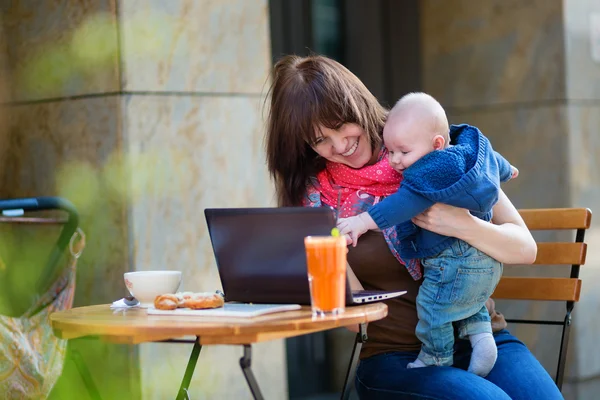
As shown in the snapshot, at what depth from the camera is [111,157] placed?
321cm

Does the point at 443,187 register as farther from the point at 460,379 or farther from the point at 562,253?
the point at 562,253

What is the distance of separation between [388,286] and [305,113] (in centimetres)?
48

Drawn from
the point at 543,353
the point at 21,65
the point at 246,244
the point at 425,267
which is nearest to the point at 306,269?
the point at 246,244

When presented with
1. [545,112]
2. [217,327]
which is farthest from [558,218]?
[545,112]

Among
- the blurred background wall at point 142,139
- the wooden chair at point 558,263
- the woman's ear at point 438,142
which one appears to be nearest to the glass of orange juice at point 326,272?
the woman's ear at point 438,142

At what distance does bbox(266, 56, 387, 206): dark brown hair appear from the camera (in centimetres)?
242

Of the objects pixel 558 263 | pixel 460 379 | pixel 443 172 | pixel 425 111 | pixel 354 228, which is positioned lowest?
pixel 460 379

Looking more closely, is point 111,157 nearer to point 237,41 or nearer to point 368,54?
point 237,41

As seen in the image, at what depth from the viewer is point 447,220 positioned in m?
2.27

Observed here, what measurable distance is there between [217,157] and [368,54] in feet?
5.36

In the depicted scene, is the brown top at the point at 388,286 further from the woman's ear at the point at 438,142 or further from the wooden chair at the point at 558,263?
the wooden chair at the point at 558,263

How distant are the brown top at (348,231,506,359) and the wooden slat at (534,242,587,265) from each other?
1.76 ft

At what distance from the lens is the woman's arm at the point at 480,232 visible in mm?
2275

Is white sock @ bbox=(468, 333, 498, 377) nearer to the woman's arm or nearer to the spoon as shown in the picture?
the woman's arm
